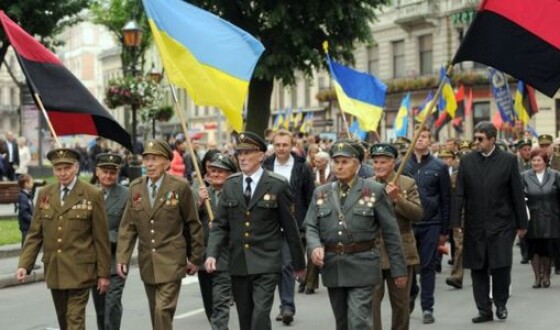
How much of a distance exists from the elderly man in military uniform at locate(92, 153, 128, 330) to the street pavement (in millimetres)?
1365

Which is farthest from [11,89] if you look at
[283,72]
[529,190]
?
[529,190]

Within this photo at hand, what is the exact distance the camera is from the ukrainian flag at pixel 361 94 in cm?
1714

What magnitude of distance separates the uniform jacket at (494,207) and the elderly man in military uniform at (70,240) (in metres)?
4.04

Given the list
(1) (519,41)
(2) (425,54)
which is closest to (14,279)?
(1) (519,41)

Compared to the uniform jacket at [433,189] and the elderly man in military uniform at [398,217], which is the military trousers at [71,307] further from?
the uniform jacket at [433,189]

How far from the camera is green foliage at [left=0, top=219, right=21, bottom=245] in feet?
59.5

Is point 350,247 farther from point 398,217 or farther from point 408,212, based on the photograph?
point 398,217

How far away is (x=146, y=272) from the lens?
8305 mm

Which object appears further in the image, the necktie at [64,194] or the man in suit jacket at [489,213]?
the man in suit jacket at [489,213]

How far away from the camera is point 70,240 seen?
8.18 metres

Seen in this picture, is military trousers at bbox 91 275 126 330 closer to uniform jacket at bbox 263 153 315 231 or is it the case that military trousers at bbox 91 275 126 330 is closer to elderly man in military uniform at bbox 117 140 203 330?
elderly man in military uniform at bbox 117 140 203 330

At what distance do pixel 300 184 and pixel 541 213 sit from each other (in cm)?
411

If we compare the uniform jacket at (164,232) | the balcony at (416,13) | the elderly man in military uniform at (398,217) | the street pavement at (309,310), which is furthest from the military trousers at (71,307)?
the balcony at (416,13)

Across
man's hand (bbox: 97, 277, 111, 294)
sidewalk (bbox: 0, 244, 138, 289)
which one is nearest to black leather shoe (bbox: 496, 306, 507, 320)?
man's hand (bbox: 97, 277, 111, 294)
